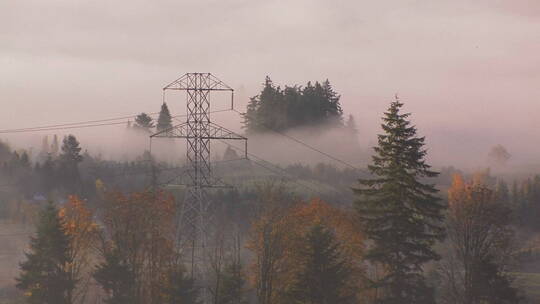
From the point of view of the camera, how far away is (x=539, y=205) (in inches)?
7613

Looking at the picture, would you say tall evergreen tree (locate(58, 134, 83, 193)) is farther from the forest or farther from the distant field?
the distant field

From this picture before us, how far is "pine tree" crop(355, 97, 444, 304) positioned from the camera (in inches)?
2100

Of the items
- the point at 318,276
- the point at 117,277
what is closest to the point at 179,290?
the point at 117,277

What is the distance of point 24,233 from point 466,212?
10340 centimetres

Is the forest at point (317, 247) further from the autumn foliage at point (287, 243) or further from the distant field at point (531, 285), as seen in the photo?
the distant field at point (531, 285)

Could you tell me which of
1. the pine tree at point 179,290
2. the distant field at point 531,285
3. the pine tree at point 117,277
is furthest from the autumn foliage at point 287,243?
the distant field at point 531,285

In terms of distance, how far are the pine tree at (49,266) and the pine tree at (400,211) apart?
92.6 feet

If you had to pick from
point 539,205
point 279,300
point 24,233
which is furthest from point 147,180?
point 279,300

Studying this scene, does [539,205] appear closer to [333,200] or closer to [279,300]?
[333,200]

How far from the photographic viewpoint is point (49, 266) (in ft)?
232

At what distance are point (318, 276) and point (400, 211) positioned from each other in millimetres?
8913

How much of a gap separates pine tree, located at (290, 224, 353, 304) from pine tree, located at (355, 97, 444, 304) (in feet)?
17.6

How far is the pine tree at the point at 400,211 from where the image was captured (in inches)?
2100

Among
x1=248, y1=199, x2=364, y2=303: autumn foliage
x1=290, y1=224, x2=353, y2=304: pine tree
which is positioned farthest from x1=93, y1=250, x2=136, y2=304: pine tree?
x1=290, y1=224, x2=353, y2=304: pine tree
